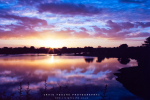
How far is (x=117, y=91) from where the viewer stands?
20.6 m

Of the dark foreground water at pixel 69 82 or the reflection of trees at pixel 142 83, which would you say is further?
the reflection of trees at pixel 142 83

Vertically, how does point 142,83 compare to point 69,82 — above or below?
below

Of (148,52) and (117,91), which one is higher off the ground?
(148,52)

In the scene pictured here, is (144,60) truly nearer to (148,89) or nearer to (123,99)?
(148,89)

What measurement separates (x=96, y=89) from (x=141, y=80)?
10.7 metres

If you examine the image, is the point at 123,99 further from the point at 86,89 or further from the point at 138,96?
the point at 86,89

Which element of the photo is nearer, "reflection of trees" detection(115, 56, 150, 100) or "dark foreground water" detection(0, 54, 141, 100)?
"dark foreground water" detection(0, 54, 141, 100)

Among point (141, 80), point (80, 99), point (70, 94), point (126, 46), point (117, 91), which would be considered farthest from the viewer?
point (126, 46)

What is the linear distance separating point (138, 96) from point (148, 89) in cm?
354

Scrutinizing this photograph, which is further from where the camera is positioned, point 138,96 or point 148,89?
point 148,89

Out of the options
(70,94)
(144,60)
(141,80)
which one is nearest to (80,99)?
(70,94)

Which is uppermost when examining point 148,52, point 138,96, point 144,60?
point 148,52

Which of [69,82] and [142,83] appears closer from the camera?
[142,83]

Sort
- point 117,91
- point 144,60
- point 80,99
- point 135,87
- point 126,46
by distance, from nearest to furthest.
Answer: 1. point 80,99
2. point 117,91
3. point 135,87
4. point 144,60
5. point 126,46
